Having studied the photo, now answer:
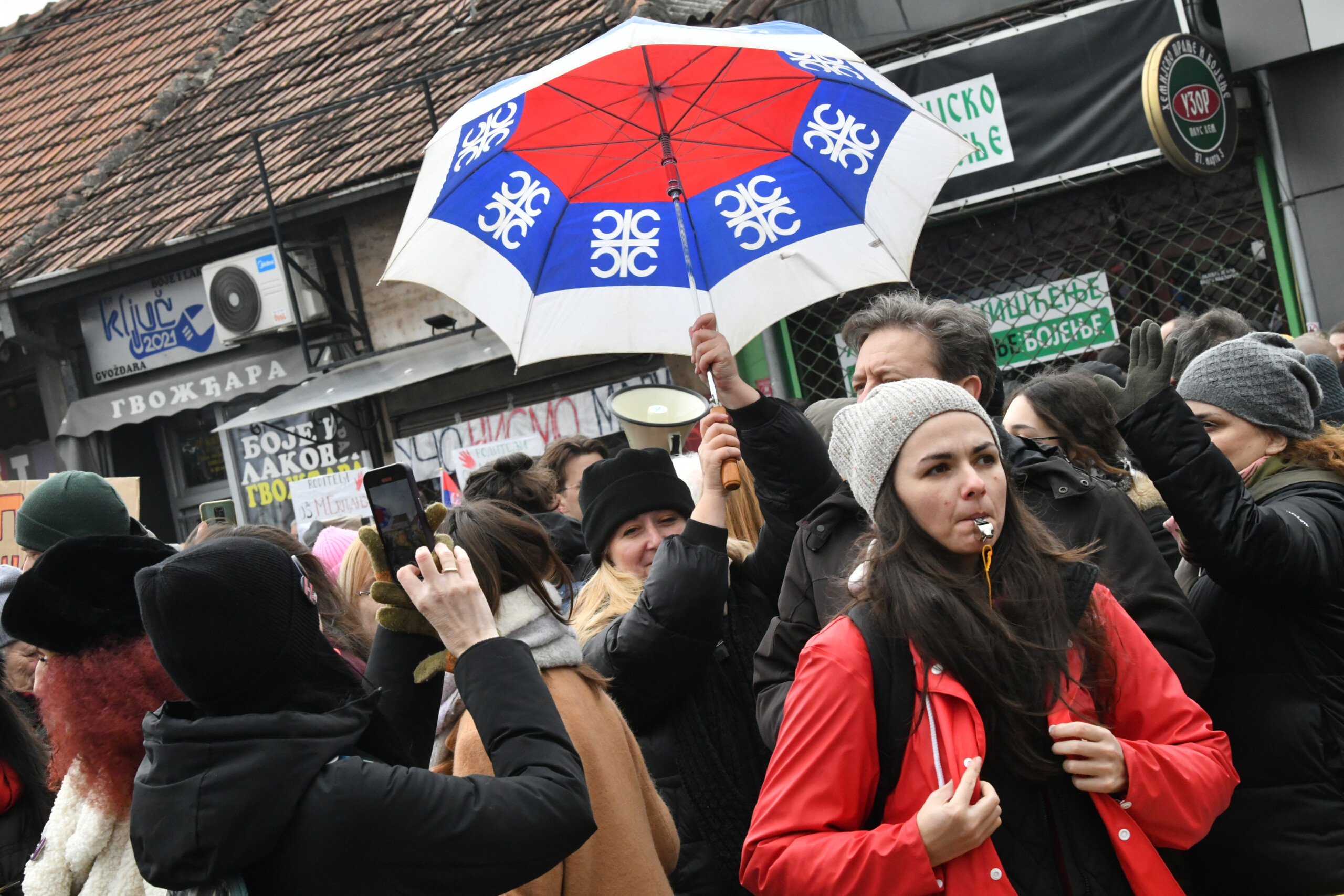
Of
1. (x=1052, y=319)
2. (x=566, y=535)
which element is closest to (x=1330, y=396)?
(x=566, y=535)

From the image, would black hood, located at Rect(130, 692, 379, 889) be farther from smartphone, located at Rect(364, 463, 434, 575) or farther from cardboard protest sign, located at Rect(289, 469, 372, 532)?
cardboard protest sign, located at Rect(289, 469, 372, 532)

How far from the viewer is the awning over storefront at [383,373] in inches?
390

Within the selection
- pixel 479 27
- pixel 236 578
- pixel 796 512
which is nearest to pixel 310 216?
pixel 479 27

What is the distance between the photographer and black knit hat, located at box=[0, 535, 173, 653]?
217 cm

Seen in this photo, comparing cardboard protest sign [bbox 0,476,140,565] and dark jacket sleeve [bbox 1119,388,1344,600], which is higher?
cardboard protest sign [bbox 0,476,140,565]

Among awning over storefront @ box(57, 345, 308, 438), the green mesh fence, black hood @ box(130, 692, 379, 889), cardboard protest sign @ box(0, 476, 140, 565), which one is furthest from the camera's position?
awning over storefront @ box(57, 345, 308, 438)

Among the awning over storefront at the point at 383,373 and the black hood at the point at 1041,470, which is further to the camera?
the awning over storefront at the point at 383,373

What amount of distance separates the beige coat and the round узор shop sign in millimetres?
6236

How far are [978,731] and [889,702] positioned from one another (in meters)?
0.15

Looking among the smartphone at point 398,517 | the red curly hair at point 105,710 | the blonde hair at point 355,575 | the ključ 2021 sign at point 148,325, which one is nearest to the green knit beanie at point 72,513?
the blonde hair at point 355,575

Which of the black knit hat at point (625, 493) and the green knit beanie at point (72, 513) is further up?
the green knit beanie at point (72, 513)

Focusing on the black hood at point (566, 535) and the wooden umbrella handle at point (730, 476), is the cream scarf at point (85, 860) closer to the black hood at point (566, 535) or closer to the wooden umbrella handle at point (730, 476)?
the wooden umbrella handle at point (730, 476)

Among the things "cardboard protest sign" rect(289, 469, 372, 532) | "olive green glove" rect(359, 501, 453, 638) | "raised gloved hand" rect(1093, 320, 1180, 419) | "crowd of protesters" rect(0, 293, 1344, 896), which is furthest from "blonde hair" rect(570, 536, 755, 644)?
"cardboard protest sign" rect(289, 469, 372, 532)

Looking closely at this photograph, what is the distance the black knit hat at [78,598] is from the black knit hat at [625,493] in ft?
4.46
